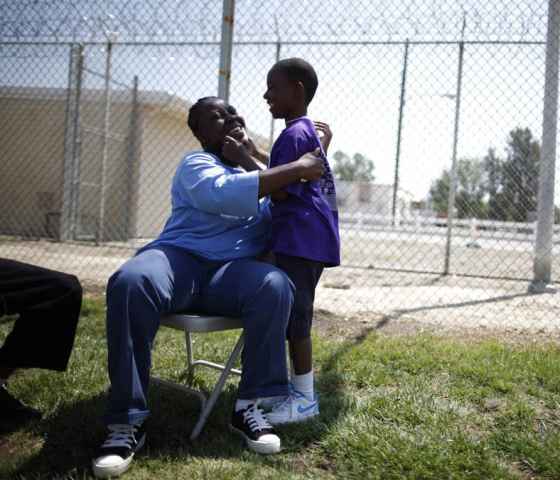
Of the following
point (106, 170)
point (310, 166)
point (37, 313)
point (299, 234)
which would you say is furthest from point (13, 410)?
point (106, 170)

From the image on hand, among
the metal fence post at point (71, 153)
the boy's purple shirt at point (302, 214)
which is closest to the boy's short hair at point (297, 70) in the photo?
the boy's purple shirt at point (302, 214)

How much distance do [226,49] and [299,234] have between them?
6.40 ft

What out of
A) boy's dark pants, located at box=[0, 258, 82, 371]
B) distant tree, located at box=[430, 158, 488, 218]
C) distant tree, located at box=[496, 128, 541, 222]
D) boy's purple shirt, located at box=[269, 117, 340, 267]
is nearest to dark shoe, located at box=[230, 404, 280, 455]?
boy's purple shirt, located at box=[269, 117, 340, 267]

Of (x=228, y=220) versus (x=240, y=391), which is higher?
(x=228, y=220)

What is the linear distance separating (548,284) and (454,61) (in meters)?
2.68

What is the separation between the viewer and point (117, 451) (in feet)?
6.63

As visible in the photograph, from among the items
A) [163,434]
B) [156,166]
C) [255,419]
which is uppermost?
[156,166]

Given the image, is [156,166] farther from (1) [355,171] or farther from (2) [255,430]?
(2) [255,430]

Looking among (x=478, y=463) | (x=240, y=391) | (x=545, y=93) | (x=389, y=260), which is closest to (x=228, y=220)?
(x=240, y=391)

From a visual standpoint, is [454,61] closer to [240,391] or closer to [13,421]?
[240,391]

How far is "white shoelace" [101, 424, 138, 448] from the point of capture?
2.04 meters

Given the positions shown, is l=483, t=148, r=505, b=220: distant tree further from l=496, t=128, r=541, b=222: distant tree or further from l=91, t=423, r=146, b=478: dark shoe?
l=91, t=423, r=146, b=478: dark shoe

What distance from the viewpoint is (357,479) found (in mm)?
2027

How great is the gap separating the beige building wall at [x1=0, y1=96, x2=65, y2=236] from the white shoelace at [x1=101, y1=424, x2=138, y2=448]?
10.0 m
